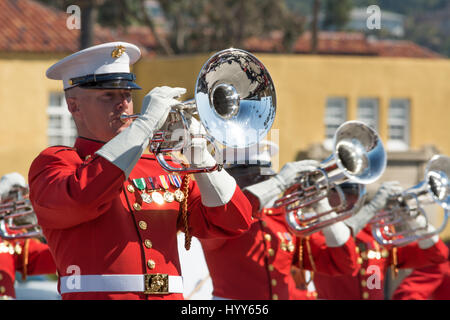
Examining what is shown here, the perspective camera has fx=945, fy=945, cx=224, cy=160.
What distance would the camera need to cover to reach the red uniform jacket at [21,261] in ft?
20.5

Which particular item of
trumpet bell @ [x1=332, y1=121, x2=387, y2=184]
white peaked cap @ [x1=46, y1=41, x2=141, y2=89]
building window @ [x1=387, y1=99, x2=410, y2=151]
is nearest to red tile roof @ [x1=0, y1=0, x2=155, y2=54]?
building window @ [x1=387, y1=99, x2=410, y2=151]

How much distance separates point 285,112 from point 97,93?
698 inches

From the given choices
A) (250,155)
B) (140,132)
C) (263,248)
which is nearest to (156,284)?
(140,132)

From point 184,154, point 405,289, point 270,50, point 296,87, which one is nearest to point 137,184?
point 184,154

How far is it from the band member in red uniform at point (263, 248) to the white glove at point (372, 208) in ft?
1.13

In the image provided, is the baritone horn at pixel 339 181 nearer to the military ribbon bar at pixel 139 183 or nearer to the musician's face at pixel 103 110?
the military ribbon bar at pixel 139 183

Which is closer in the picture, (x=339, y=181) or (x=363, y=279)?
(x=339, y=181)

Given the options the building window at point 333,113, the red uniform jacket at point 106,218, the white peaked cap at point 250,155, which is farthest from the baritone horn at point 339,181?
the building window at point 333,113

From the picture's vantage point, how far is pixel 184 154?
11.7ft

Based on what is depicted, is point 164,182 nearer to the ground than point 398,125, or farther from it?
farther from it

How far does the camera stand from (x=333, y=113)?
22.5 metres

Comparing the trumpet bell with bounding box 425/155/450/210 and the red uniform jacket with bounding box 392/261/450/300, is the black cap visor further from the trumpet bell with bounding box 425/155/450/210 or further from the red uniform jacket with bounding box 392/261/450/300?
the red uniform jacket with bounding box 392/261/450/300

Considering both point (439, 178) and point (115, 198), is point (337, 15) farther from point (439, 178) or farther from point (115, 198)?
point (115, 198)

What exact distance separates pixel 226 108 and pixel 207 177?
0.34m
